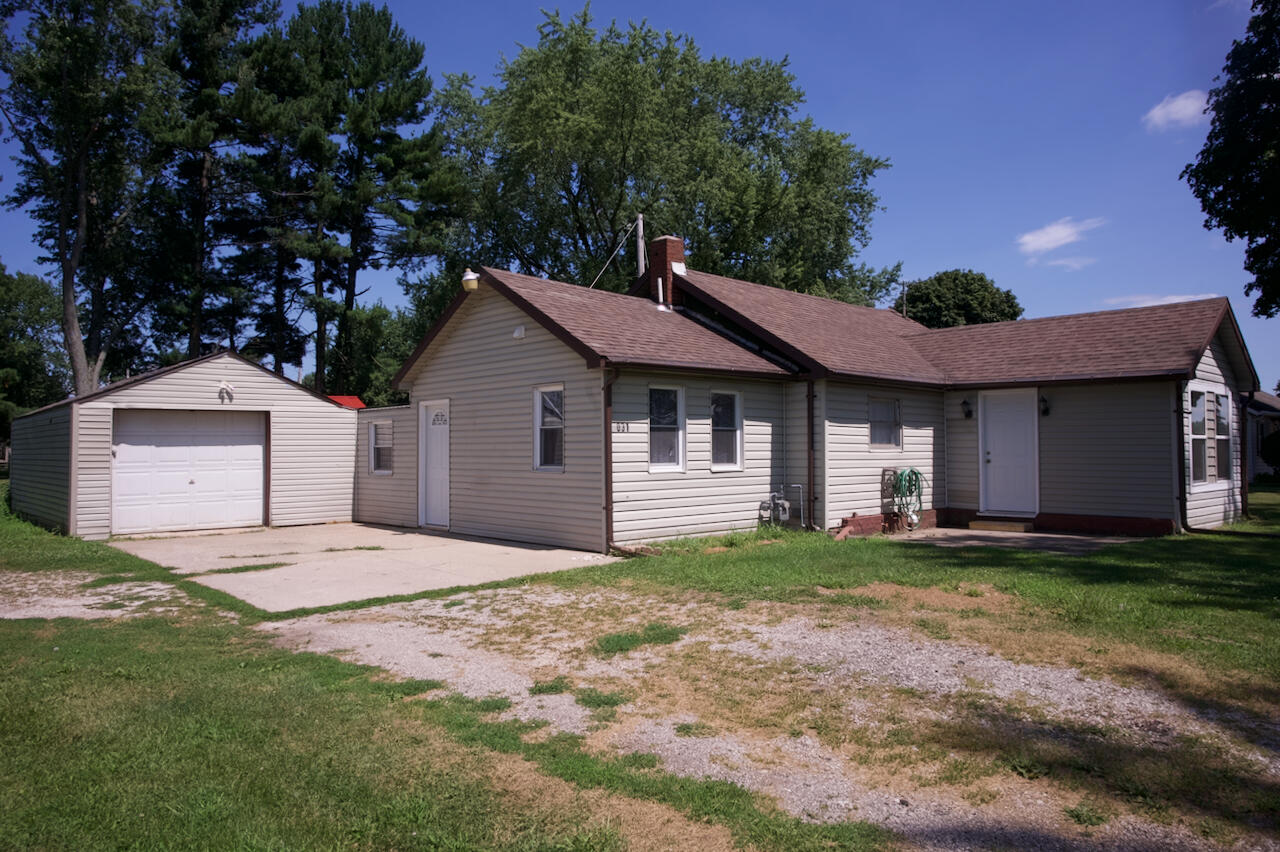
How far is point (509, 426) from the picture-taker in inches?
550

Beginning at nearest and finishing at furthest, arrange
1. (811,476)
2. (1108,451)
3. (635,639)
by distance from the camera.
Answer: (635,639) → (811,476) → (1108,451)

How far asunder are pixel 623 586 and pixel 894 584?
3.04 meters

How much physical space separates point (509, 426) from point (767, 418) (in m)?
4.50

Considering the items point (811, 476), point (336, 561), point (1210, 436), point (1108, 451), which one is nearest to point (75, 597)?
point (336, 561)

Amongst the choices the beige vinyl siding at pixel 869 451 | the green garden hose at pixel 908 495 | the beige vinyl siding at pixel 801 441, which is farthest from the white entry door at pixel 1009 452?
the beige vinyl siding at pixel 801 441

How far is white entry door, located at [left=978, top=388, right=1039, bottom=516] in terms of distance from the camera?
15.4 meters

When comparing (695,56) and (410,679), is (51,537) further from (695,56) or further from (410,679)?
(695,56)

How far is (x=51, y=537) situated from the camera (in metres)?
14.3

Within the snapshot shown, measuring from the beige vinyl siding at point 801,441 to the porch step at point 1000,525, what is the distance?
12.8ft

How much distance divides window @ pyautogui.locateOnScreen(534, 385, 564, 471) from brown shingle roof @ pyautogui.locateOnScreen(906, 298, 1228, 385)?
809 centimetres

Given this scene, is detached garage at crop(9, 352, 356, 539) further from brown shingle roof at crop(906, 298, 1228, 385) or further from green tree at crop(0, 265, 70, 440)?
green tree at crop(0, 265, 70, 440)

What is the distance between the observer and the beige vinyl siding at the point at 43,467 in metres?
14.9

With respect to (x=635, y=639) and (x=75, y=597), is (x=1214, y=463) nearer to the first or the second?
(x=635, y=639)

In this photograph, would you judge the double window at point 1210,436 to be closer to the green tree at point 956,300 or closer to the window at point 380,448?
the window at point 380,448
